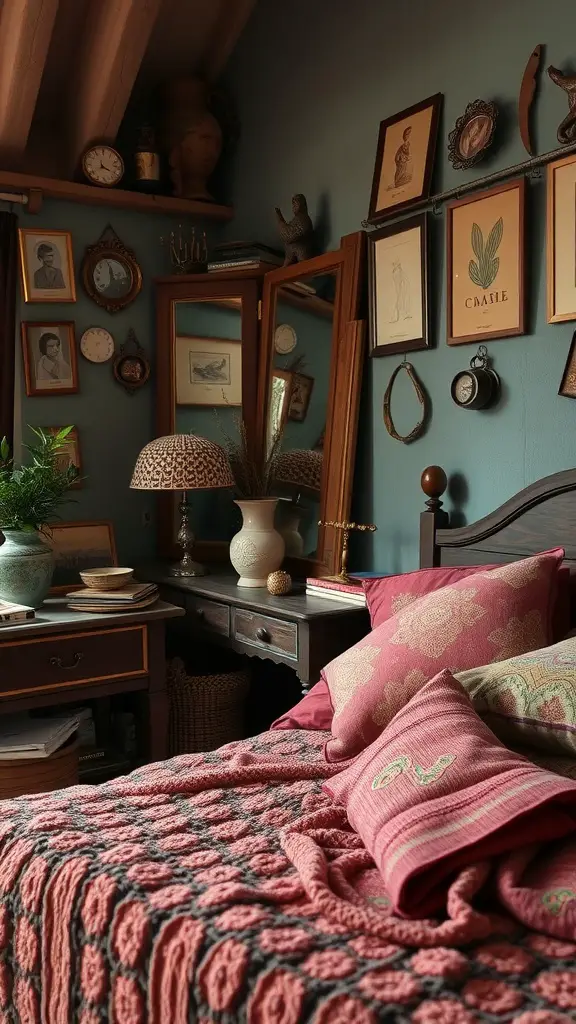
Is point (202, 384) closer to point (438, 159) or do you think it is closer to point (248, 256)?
point (248, 256)

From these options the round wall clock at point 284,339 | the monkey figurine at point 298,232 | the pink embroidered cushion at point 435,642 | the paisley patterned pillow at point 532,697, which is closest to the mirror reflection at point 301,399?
the round wall clock at point 284,339

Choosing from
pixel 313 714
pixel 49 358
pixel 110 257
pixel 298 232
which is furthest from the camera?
pixel 110 257

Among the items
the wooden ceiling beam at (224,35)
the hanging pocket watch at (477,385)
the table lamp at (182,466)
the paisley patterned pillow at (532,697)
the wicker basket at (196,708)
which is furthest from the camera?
the wooden ceiling beam at (224,35)

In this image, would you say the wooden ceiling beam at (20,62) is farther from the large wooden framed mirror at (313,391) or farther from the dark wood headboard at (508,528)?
the dark wood headboard at (508,528)

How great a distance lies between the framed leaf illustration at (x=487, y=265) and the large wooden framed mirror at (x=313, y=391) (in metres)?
0.44

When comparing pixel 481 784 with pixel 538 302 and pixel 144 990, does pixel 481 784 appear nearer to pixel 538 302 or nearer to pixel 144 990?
pixel 144 990

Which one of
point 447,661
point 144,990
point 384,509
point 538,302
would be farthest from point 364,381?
point 144,990

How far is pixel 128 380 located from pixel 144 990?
2.71 m

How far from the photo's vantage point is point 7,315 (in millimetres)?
3289

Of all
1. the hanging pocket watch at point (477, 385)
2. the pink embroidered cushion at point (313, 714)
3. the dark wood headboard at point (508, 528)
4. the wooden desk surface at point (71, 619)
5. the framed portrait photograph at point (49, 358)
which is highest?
the framed portrait photograph at point (49, 358)

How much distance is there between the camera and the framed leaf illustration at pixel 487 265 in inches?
94.7

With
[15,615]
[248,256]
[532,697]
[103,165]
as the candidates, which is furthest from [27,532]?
[532,697]

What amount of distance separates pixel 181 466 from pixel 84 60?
1591mm

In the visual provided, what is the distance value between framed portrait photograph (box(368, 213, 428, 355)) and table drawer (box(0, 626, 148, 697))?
1228mm
